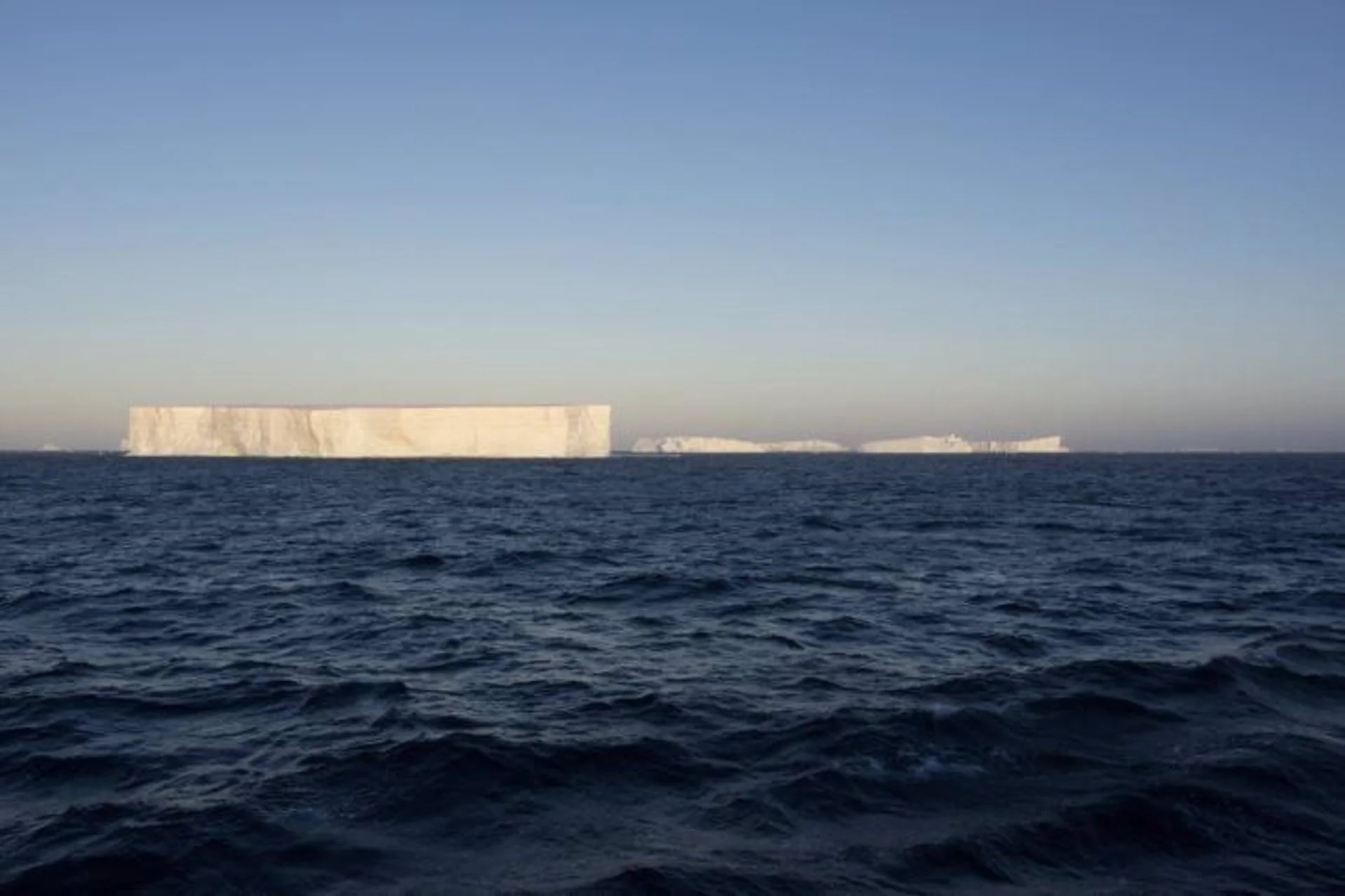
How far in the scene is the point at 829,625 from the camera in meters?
12.3

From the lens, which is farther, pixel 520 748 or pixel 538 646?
pixel 538 646

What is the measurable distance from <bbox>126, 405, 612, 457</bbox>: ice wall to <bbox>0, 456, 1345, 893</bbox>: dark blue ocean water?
251 feet

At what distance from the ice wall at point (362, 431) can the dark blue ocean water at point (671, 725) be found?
76.5 metres

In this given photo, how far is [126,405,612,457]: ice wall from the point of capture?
308 ft

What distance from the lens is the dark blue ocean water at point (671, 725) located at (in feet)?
18.0

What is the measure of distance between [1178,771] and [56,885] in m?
7.87

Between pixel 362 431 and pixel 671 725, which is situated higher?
pixel 362 431

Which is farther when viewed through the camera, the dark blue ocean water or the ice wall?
the ice wall

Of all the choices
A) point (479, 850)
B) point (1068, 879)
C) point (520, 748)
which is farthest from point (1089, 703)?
point (479, 850)

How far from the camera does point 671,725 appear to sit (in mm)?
7977

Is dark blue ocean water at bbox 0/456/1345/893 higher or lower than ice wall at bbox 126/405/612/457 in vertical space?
lower

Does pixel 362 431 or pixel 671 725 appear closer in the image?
pixel 671 725

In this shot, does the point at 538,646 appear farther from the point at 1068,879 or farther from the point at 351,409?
the point at 351,409

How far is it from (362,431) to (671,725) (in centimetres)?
9146
